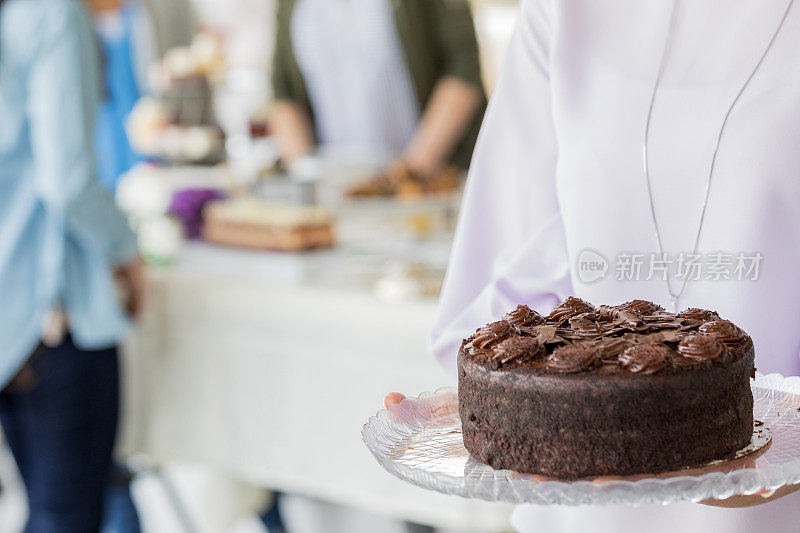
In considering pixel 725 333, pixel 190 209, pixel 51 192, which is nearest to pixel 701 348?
pixel 725 333

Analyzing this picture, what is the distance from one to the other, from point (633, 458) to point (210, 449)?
5.81 feet

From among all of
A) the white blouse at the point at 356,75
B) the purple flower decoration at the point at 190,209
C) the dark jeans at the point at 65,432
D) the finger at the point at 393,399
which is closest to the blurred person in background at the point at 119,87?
the white blouse at the point at 356,75

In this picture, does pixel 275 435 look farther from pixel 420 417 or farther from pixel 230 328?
pixel 420 417

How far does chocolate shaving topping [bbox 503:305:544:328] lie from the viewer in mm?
949

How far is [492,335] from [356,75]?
2653 millimetres

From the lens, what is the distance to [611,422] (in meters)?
0.85

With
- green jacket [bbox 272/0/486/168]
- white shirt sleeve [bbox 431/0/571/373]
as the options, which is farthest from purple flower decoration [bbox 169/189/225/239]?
white shirt sleeve [bbox 431/0/571/373]

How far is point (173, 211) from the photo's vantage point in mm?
2736

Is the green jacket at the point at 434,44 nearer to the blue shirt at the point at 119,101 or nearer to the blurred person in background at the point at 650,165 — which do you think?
the blue shirt at the point at 119,101

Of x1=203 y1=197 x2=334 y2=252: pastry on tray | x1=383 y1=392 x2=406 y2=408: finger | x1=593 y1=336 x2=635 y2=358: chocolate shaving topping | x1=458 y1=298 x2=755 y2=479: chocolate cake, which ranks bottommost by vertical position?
x1=203 y1=197 x2=334 y2=252: pastry on tray

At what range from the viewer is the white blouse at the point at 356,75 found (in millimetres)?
3336

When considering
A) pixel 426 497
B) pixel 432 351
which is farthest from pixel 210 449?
pixel 432 351

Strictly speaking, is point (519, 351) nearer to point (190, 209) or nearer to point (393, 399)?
point (393, 399)

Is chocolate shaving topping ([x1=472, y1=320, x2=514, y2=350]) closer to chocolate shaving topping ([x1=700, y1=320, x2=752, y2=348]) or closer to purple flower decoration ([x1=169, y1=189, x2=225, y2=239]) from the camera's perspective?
chocolate shaving topping ([x1=700, y1=320, x2=752, y2=348])
